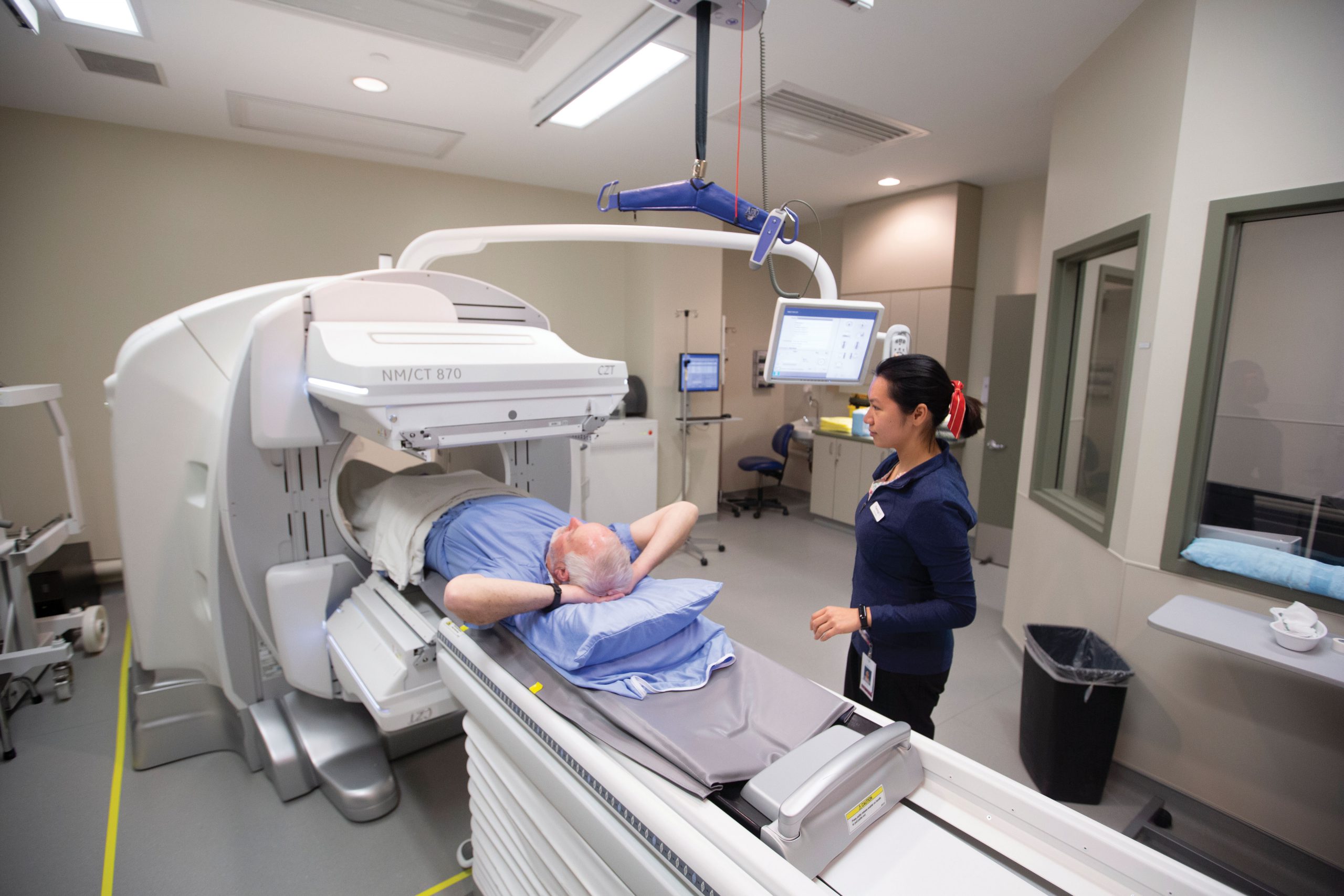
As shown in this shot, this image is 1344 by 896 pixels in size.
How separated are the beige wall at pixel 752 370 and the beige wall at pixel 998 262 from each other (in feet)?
5.20

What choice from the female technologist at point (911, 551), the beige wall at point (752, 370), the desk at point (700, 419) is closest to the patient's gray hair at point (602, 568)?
the female technologist at point (911, 551)

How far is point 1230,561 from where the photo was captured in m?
1.98

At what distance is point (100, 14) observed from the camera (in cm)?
236

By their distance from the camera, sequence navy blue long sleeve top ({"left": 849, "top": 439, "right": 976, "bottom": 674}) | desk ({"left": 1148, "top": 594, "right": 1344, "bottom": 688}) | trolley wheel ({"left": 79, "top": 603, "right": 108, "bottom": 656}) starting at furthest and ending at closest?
trolley wheel ({"left": 79, "top": 603, "right": 108, "bottom": 656}) → desk ({"left": 1148, "top": 594, "right": 1344, "bottom": 688}) → navy blue long sleeve top ({"left": 849, "top": 439, "right": 976, "bottom": 674})

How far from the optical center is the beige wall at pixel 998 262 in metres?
4.61

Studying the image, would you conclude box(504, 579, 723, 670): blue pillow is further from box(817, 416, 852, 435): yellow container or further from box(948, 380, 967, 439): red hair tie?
box(817, 416, 852, 435): yellow container

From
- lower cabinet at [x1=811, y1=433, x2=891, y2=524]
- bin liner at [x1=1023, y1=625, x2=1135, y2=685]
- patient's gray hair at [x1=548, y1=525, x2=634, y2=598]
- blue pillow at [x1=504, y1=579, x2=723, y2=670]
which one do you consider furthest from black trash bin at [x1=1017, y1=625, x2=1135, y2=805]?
lower cabinet at [x1=811, y1=433, x2=891, y2=524]

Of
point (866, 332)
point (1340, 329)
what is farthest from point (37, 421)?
point (1340, 329)

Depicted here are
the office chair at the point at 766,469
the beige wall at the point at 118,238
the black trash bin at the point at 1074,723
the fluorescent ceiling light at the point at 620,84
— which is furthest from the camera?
the office chair at the point at 766,469

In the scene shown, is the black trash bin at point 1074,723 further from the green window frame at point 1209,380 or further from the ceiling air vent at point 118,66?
the ceiling air vent at point 118,66

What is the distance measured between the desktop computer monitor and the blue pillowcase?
1347 millimetres

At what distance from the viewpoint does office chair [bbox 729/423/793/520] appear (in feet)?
19.3

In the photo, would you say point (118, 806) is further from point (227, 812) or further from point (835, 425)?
point (835, 425)

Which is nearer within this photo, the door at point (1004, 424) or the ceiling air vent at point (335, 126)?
the ceiling air vent at point (335, 126)
